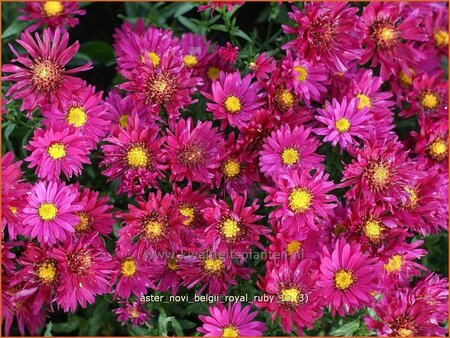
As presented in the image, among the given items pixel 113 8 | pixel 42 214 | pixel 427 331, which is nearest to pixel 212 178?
pixel 42 214

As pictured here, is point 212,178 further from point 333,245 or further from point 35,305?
point 35,305

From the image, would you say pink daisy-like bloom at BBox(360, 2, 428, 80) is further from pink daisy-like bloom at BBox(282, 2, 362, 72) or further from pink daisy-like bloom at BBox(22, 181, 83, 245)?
pink daisy-like bloom at BBox(22, 181, 83, 245)

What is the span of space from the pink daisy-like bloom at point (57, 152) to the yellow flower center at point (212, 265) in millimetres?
520

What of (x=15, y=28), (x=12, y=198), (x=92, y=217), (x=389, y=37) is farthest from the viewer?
(x=15, y=28)

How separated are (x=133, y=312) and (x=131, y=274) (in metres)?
0.13

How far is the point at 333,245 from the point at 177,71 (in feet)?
2.58

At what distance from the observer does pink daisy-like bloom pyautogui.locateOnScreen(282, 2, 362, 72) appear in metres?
2.01

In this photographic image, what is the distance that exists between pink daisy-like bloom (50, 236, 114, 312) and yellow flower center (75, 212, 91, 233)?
0.04m

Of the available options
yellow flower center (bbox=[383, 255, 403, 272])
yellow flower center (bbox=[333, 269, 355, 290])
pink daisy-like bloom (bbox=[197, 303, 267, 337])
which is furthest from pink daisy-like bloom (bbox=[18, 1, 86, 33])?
yellow flower center (bbox=[383, 255, 403, 272])

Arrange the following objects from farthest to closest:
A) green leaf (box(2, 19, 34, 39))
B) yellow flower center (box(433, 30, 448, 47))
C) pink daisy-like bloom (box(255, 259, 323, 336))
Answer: yellow flower center (box(433, 30, 448, 47))
green leaf (box(2, 19, 34, 39))
pink daisy-like bloom (box(255, 259, 323, 336))

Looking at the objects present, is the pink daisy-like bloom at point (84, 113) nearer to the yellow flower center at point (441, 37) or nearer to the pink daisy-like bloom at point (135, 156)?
the pink daisy-like bloom at point (135, 156)

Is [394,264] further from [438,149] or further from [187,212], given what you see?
[187,212]

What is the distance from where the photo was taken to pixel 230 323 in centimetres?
199

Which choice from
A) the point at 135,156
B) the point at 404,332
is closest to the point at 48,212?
the point at 135,156
